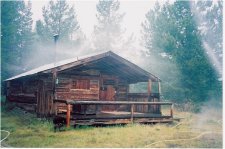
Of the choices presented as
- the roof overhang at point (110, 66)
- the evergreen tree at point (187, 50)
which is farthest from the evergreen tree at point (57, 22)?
the roof overhang at point (110, 66)

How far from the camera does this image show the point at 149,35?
119 feet

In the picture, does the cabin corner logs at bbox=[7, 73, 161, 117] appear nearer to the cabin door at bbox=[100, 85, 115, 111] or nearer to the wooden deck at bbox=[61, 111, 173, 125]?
the cabin door at bbox=[100, 85, 115, 111]

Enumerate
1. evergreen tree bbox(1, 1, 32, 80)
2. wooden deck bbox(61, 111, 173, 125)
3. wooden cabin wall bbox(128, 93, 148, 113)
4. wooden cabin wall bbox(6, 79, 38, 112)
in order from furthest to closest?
evergreen tree bbox(1, 1, 32, 80) → wooden cabin wall bbox(6, 79, 38, 112) → wooden cabin wall bbox(128, 93, 148, 113) → wooden deck bbox(61, 111, 173, 125)

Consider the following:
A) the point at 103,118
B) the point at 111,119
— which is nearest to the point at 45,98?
the point at 103,118

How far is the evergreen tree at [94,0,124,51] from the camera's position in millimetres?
43781

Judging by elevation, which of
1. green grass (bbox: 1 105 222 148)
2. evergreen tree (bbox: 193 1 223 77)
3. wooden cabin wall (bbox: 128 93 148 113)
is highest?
evergreen tree (bbox: 193 1 223 77)

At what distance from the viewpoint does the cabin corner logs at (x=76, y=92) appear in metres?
18.8

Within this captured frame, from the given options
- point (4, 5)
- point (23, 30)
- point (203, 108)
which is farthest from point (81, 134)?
point (23, 30)

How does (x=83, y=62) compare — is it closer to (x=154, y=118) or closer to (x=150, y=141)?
(x=154, y=118)

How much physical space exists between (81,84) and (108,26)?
85.6 feet

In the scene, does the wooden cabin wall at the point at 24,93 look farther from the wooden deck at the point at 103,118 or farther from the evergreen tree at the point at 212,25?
the evergreen tree at the point at 212,25

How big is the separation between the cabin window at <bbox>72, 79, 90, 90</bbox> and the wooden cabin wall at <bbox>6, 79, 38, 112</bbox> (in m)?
3.54

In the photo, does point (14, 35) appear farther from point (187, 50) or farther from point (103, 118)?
point (103, 118)

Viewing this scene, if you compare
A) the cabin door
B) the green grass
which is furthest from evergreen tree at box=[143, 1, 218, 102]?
the green grass
